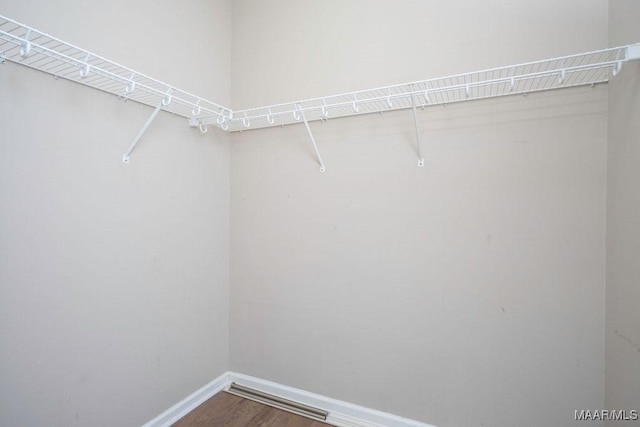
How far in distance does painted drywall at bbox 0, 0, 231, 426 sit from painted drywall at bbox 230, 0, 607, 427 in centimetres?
29

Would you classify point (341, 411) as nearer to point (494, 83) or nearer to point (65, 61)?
point (494, 83)

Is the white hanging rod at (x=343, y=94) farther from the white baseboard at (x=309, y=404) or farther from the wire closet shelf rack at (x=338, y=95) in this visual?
the white baseboard at (x=309, y=404)

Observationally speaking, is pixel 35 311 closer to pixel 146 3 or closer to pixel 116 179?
pixel 116 179

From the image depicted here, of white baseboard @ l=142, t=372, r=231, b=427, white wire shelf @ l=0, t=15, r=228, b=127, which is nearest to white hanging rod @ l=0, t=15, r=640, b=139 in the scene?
white wire shelf @ l=0, t=15, r=228, b=127

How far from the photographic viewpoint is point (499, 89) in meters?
1.45

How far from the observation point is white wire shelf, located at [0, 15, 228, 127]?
3.32ft

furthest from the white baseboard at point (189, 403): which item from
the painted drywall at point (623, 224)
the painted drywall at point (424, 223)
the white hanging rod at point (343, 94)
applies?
the painted drywall at point (623, 224)

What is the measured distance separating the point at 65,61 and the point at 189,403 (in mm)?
1857

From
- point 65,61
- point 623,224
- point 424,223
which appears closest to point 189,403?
point 424,223

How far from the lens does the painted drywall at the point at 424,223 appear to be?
136 centimetres

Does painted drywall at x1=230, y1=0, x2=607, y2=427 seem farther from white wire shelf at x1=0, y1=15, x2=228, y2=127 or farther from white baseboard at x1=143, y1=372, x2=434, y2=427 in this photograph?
white wire shelf at x1=0, y1=15, x2=228, y2=127

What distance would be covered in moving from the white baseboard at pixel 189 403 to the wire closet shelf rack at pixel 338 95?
1.41 m

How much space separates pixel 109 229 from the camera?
144cm

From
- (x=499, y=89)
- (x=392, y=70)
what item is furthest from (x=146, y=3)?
(x=499, y=89)
